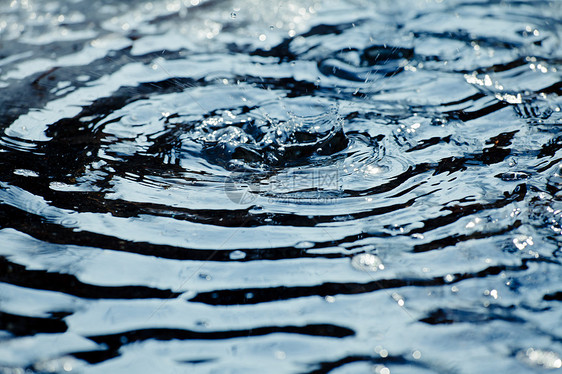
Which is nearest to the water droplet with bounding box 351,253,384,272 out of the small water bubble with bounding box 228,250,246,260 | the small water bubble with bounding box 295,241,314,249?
the small water bubble with bounding box 295,241,314,249

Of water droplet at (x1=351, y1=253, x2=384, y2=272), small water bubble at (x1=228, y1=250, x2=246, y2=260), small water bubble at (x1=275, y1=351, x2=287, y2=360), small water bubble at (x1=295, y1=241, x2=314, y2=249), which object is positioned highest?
small water bubble at (x1=228, y1=250, x2=246, y2=260)

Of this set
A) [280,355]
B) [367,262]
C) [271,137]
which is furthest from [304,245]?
[271,137]

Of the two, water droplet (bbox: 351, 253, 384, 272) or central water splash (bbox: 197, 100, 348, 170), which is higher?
central water splash (bbox: 197, 100, 348, 170)

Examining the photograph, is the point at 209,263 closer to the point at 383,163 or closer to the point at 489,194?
the point at 383,163

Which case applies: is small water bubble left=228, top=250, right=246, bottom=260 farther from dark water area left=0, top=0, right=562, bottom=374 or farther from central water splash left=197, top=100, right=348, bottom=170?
central water splash left=197, top=100, right=348, bottom=170

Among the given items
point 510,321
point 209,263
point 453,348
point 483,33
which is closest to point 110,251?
point 209,263

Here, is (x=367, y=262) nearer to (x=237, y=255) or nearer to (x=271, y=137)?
(x=237, y=255)

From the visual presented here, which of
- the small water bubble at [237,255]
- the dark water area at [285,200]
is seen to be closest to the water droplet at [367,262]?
the dark water area at [285,200]

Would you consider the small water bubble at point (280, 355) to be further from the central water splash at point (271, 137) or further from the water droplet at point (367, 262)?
the central water splash at point (271, 137)
